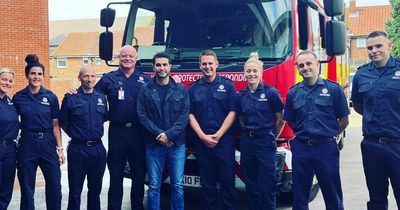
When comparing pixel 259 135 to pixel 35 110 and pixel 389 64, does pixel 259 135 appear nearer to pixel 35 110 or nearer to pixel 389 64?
pixel 389 64

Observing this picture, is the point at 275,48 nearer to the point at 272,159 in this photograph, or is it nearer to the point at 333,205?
the point at 272,159

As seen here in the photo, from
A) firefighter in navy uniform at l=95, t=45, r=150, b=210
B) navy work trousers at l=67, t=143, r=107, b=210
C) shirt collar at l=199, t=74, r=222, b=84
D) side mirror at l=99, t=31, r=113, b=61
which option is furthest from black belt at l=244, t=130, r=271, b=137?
side mirror at l=99, t=31, r=113, b=61

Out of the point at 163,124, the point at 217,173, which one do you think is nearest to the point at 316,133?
the point at 217,173

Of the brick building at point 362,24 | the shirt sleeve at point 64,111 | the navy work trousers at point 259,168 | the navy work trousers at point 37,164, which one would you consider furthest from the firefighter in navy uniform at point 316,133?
the brick building at point 362,24

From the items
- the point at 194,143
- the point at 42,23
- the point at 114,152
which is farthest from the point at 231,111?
the point at 42,23

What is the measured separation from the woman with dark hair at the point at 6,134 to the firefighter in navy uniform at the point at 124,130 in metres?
0.94

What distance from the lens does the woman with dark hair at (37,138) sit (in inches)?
193

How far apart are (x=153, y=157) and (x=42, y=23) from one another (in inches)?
331

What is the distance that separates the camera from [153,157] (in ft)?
17.0

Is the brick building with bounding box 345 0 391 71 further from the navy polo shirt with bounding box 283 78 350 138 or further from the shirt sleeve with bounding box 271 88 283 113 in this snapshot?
the navy polo shirt with bounding box 283 78 350 138

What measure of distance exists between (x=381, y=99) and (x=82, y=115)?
2.90 meters

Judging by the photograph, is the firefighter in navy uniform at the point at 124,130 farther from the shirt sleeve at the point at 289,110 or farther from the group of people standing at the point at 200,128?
the shirt sleeve at the point at 289,110

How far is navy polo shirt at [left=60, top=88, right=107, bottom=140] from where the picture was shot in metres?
5.00

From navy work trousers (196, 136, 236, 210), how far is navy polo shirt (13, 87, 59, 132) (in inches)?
62.2
